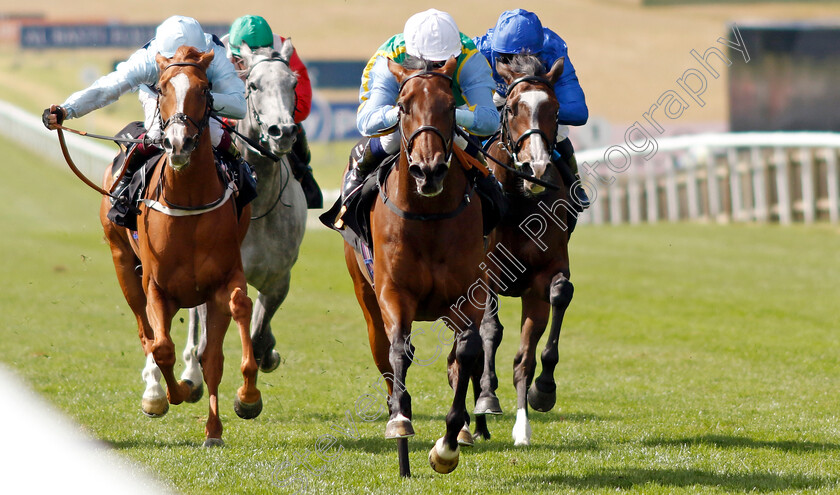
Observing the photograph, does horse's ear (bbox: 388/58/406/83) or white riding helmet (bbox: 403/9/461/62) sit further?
white riding helmet (bbox: 403/9/461/62)

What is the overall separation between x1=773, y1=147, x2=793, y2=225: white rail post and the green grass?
2.30m

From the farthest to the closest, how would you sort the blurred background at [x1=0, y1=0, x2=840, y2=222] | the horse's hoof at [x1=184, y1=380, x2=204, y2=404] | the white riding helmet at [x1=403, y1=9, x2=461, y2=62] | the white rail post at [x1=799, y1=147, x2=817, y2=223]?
the blurred background at [x1=0, y1=0, x2=840, y2=222] → the white rail post at [x1=799, y1=147, x2=817, y2=223] → the horse's hoof at [x1=184, y1=380, x2=204, y2=404] → the white riding helmet at [x1=403, y1=9, x2=461, y2=62]

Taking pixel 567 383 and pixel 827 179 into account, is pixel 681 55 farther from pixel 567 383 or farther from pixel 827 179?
pixel 567 383

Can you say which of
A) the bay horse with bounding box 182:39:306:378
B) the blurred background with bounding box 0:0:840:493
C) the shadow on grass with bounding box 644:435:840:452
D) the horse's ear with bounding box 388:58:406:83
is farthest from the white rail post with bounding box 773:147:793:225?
the horse's ear with bounding box 388:58:406:83

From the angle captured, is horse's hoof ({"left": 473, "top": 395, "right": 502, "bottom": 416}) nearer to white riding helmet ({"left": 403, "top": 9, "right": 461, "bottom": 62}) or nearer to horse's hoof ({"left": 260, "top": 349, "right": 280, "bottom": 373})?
white riding helmet ({"left": 403, "top": 9, "right": 461, "bottom": 62})

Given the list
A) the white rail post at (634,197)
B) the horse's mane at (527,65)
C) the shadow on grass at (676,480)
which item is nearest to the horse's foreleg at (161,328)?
the shadow on grass at (676,480)

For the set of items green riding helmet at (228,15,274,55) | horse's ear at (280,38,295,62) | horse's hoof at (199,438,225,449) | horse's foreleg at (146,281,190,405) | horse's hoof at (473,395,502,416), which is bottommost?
horse's hoof at (199,438,225,449)

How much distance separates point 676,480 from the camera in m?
5.61

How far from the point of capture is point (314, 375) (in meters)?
9.09

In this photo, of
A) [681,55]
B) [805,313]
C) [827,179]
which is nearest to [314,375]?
[805,313]

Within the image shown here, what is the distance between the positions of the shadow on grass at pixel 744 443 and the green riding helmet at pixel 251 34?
145 inches

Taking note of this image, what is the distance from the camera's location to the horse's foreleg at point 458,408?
17.7 ft

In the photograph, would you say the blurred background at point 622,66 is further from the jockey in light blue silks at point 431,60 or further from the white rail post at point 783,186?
the jockey in light blue silks at point 431,60

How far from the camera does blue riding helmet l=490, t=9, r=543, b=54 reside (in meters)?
6.61
